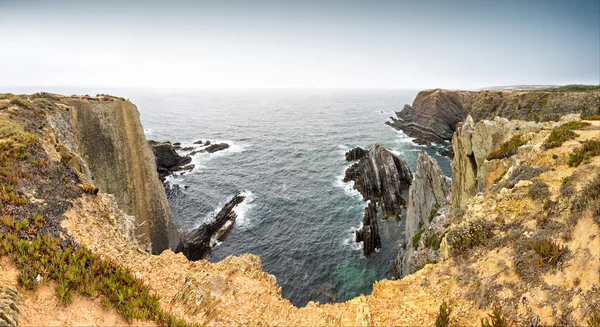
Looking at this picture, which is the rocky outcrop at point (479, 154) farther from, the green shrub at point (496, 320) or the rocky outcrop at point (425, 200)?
the green shrub at point (496, 320)

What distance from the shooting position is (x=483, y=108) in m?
92.9

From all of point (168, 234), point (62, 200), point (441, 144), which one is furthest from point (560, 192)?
point (441, 144)

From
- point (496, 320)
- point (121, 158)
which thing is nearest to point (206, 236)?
point (121, 158)

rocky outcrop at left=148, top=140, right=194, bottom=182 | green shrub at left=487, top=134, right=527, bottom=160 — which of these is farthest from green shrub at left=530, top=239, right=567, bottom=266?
rocky outcrop at left=148, top=140, right=194, bottom=182

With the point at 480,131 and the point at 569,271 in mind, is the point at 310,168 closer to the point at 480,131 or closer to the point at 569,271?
the point at 480,131

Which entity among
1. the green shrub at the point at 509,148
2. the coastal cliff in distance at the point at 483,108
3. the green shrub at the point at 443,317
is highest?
the coastal cliff in distance at the point at 483,108

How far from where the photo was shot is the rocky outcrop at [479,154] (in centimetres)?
2069

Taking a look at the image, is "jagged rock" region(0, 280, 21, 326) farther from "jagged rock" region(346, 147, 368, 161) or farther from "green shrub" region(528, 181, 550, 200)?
"jagged rock" region(346, 147, 368, 161)

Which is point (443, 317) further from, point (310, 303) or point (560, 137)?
point (560, 137)

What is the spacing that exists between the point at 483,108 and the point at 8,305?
116722mm

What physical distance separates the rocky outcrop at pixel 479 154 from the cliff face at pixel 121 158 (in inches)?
1315

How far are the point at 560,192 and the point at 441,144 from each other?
81498 mm

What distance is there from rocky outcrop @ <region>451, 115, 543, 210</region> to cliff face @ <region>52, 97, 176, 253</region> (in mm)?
33410

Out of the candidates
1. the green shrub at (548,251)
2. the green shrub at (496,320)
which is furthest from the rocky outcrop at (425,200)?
the green shrub at (496,320)
